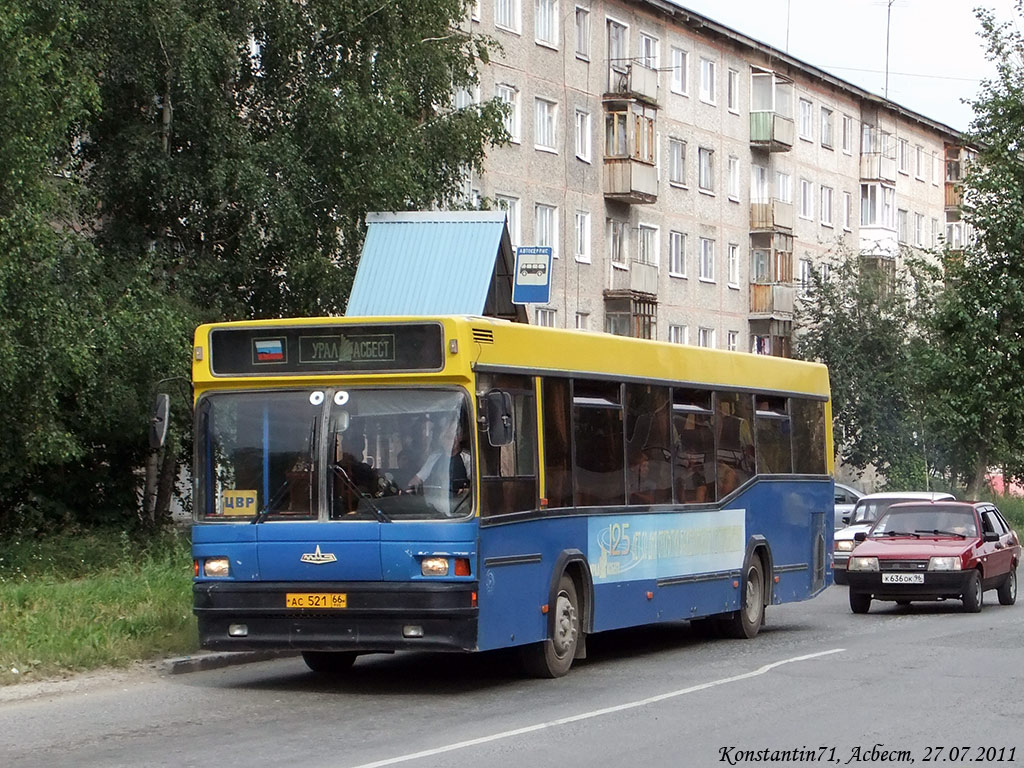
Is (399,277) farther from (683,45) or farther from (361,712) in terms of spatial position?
(683,45)

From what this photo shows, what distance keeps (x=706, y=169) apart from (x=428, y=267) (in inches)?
1300

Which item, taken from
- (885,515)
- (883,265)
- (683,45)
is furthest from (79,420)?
(883,265)

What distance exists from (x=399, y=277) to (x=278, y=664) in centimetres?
1265

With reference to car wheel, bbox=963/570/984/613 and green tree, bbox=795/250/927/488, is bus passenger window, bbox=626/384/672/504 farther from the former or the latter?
green tree, bbox=795/250/927/488

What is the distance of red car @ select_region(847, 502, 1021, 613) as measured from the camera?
2283cm

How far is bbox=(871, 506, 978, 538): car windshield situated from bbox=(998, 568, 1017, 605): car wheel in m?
1.08

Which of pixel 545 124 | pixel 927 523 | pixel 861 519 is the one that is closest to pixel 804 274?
pixel 545 124

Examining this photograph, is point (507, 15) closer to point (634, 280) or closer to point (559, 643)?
point (634, 280)

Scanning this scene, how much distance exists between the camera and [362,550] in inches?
517

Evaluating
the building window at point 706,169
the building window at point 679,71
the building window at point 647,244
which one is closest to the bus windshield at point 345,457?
the building window at point 647,244

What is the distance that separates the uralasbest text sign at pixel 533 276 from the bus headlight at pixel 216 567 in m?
9.82

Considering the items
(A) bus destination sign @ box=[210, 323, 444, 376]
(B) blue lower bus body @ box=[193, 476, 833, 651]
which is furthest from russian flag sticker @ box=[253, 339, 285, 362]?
(B) blue lower bus body @ box=[193, 476, 833, 651]

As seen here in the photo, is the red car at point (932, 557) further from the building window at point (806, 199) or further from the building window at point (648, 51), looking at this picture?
the building window at point (806, 199)

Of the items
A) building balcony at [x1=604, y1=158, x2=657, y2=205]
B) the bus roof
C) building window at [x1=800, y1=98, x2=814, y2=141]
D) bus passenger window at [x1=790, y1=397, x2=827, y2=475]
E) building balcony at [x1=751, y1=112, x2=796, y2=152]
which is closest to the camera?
the bus roof
